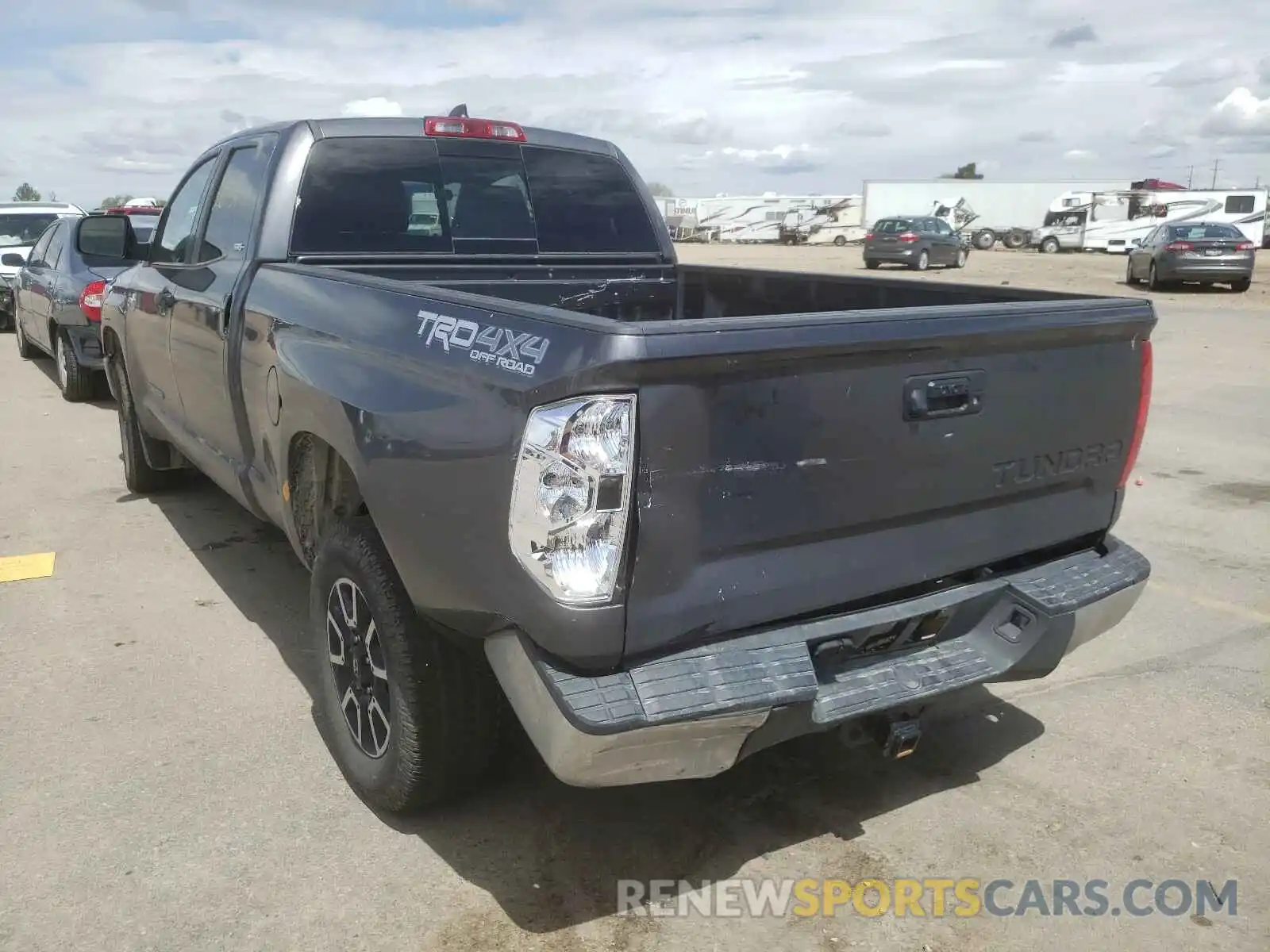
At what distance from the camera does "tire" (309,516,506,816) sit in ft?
9.50

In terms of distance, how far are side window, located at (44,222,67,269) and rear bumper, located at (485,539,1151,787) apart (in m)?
9.97

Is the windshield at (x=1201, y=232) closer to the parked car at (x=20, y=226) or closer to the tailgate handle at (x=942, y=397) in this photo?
the parked car at (x=20, y=226)

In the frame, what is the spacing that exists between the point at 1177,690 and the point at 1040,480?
156cm

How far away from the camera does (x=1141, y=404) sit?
3.32 metres

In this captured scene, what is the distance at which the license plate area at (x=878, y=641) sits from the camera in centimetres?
271

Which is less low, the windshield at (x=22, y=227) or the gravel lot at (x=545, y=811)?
the windshield at (x=22, y=227)

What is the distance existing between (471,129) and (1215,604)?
3910 mm

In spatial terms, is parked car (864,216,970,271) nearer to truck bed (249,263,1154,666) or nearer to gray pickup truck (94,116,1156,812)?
gray pickup truck (94,116,1156,812)

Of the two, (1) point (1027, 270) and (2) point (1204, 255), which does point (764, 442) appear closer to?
(2) point (1204, 255)

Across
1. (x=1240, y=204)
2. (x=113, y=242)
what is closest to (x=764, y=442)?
(x=113, y=242)

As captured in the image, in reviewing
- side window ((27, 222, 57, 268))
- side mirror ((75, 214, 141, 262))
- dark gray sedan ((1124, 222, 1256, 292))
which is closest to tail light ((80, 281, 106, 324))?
side window ((27, 222, 57, 268))

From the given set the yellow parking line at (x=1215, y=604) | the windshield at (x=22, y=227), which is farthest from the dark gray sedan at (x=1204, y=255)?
the windshield at (x=22, y=227)

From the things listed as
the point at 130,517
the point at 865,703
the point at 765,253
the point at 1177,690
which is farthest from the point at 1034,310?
the point at 765,253

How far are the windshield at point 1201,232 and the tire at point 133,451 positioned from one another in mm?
20884
